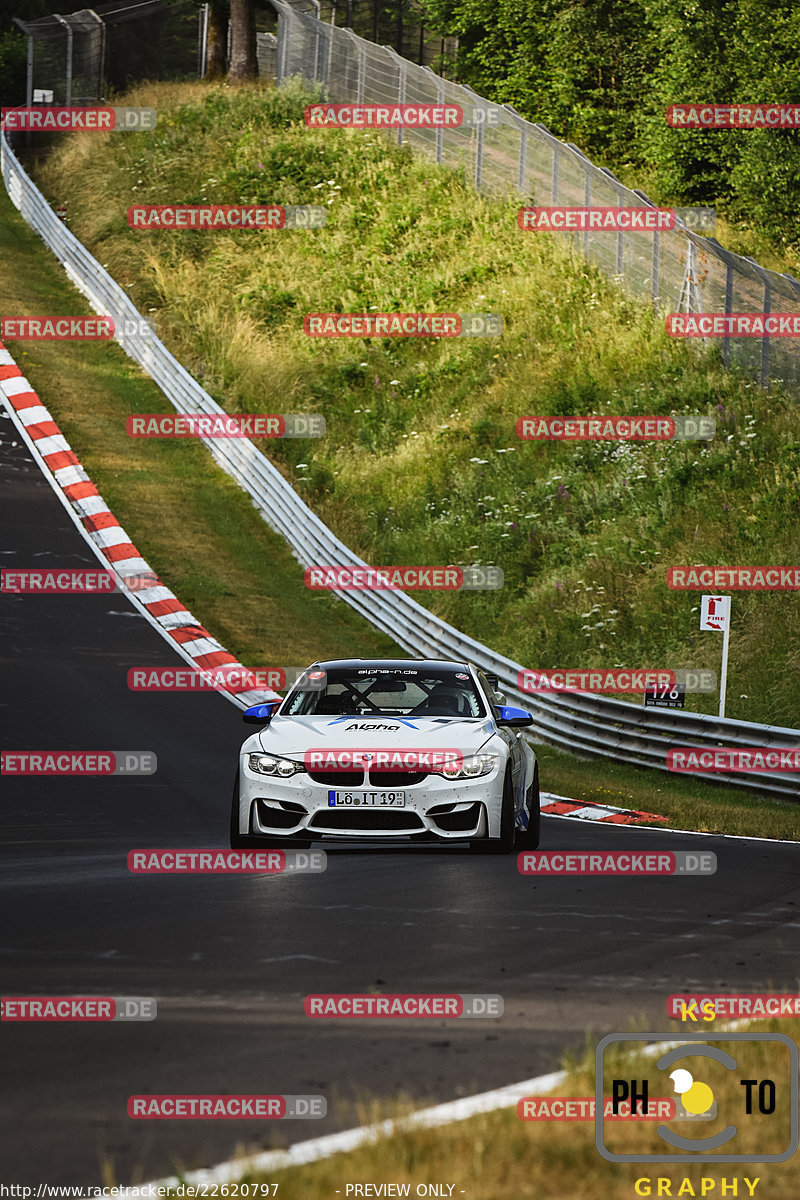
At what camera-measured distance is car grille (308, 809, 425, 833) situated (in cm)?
991

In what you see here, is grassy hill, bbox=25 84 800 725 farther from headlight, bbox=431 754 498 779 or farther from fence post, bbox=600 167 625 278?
headlight, bbox=431 754 498 779

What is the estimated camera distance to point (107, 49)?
55.8 metres

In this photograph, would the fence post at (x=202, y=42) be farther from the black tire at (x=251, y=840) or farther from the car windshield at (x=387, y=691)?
the black tire at (x=251, y=840)

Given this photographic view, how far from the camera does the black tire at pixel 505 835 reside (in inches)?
403

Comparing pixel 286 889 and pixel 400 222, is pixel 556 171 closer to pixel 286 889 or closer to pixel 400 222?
pixel 400 222

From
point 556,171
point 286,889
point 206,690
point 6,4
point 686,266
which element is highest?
point 6,4

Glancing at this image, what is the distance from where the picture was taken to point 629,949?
7453 mm

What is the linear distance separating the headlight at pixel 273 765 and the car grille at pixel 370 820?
33 centimetres

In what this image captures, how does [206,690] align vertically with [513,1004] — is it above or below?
below

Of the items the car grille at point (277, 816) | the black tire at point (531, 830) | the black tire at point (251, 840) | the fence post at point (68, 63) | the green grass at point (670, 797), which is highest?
the fence post at point (68, 63)

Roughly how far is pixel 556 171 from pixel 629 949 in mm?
31488

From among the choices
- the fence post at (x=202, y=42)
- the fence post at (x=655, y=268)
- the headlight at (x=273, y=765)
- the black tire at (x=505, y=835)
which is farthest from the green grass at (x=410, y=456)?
the fence post at (x=202, y=42)

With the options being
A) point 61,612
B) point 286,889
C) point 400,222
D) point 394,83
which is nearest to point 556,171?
point 400,222

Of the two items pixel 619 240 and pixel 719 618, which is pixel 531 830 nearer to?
pixel 719 618
